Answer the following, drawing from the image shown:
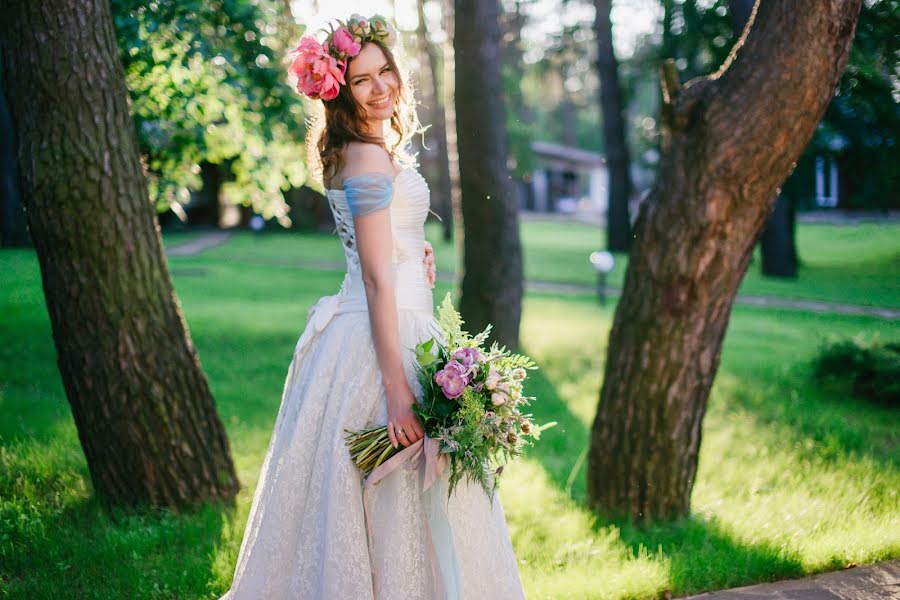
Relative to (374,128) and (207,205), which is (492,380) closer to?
(374,128)

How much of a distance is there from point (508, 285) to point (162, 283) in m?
5.47

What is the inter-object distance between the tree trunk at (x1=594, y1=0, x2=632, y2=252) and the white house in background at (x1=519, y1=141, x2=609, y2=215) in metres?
27.1

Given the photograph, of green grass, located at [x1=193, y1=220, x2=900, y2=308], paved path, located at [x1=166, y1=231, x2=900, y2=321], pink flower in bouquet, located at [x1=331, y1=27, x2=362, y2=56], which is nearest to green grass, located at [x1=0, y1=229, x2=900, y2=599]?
pink flower in bouquet, located at [x1=331, y1=27, x2=362, y2=56]

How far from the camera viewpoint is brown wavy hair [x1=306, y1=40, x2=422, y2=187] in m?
2.75

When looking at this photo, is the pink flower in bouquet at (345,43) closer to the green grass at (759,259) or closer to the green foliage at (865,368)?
the green foliage at (865,368)

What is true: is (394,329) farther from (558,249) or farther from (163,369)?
(558,249)

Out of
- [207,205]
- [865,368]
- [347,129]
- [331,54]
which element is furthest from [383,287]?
[207,205]

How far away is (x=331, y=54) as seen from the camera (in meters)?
2.80

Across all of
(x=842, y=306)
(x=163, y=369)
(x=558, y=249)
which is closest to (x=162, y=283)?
(x=163, y=369)

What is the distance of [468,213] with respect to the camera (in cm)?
920

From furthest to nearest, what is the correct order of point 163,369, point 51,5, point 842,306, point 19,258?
1. point 842,306
2. point 19,258
3. point 163,369
4. point 51,5

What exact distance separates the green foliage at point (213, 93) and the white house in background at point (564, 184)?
43.5m

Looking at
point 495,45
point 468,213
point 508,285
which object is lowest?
point 508,285

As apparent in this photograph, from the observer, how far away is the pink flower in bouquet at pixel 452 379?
8.47 feet
